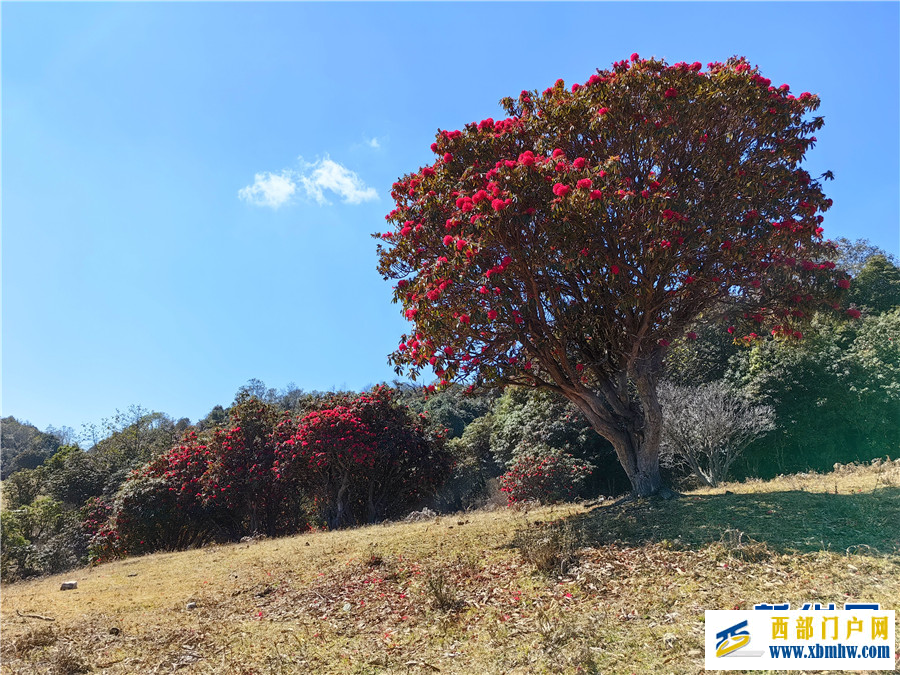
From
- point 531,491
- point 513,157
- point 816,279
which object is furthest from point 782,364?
point 513,157

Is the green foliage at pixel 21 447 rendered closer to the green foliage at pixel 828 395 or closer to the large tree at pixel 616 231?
the large tree at pixel 616 231

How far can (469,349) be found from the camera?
8.86 metres

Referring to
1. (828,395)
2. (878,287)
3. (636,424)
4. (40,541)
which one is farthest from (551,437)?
(878,287)

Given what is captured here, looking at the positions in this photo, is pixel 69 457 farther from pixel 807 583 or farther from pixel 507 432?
pixel 807 583

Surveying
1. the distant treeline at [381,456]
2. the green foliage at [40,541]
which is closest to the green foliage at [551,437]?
the distant treeline at [381,456]

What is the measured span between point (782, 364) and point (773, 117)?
22.0 metres

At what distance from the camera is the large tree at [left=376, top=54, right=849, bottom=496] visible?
25.5ft

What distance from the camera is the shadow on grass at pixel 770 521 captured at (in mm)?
6121

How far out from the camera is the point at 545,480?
18344 millimetres

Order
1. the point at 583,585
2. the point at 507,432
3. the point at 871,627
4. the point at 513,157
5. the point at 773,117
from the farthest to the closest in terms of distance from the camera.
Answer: the point at 507,432 → the point at 513,157 → the point at 773,117 → the point at 583,585 → the point at 871,627

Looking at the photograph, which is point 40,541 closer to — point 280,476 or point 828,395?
point 280,476

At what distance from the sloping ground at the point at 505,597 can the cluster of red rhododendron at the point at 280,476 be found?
28.5 ft

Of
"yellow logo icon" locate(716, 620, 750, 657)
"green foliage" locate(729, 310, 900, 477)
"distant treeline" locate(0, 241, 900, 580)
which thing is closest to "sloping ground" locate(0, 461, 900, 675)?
"yellow logo icon" locate(716, 620, 750, 657)

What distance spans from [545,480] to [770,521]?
458 inches
